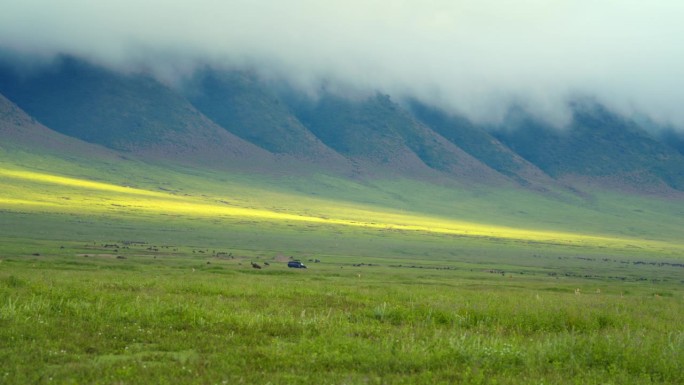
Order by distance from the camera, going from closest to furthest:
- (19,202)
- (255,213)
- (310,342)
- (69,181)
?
(310,342) < (19,202) < (255,213) < (69,181)

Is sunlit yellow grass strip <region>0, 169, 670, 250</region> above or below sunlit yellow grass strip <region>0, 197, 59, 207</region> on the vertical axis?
above

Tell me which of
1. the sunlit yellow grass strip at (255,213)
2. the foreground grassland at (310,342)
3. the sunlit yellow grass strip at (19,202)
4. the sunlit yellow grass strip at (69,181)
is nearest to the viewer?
the foreground grassland at (310,342)

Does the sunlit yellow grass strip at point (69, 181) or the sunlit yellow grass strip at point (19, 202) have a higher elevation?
the sunlit yellow grass strip at point (69, 181)

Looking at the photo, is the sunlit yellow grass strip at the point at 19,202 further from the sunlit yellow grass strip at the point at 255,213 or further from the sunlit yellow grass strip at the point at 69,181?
the sunlit yellow grass strip at the point at 69,181

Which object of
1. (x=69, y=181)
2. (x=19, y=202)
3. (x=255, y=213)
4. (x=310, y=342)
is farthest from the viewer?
(x=69, y=181)

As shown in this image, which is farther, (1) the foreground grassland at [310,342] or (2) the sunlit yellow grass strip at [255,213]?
(2) the sunlit yellow grass strip at [255,213]

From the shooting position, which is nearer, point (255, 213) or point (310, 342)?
point (310, 342)

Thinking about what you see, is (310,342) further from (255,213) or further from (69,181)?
(69,181)

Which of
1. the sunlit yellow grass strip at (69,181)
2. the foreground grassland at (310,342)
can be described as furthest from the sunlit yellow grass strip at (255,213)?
the foreground grassland at (310,342)

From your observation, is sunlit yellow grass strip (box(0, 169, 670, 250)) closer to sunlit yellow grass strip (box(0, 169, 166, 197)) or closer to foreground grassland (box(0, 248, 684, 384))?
sunlit yellow grass strip (box(0, 169, 166, 197))

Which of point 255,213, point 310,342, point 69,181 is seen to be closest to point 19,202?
point 69,181

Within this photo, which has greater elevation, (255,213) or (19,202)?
(255,213)

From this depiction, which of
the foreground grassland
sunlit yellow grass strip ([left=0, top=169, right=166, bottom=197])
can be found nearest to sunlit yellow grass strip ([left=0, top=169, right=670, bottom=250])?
sunlit yellow grass strip ([left=0, top=169, right=166, bottom=197])

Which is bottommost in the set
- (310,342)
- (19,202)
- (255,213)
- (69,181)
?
(310,342)
